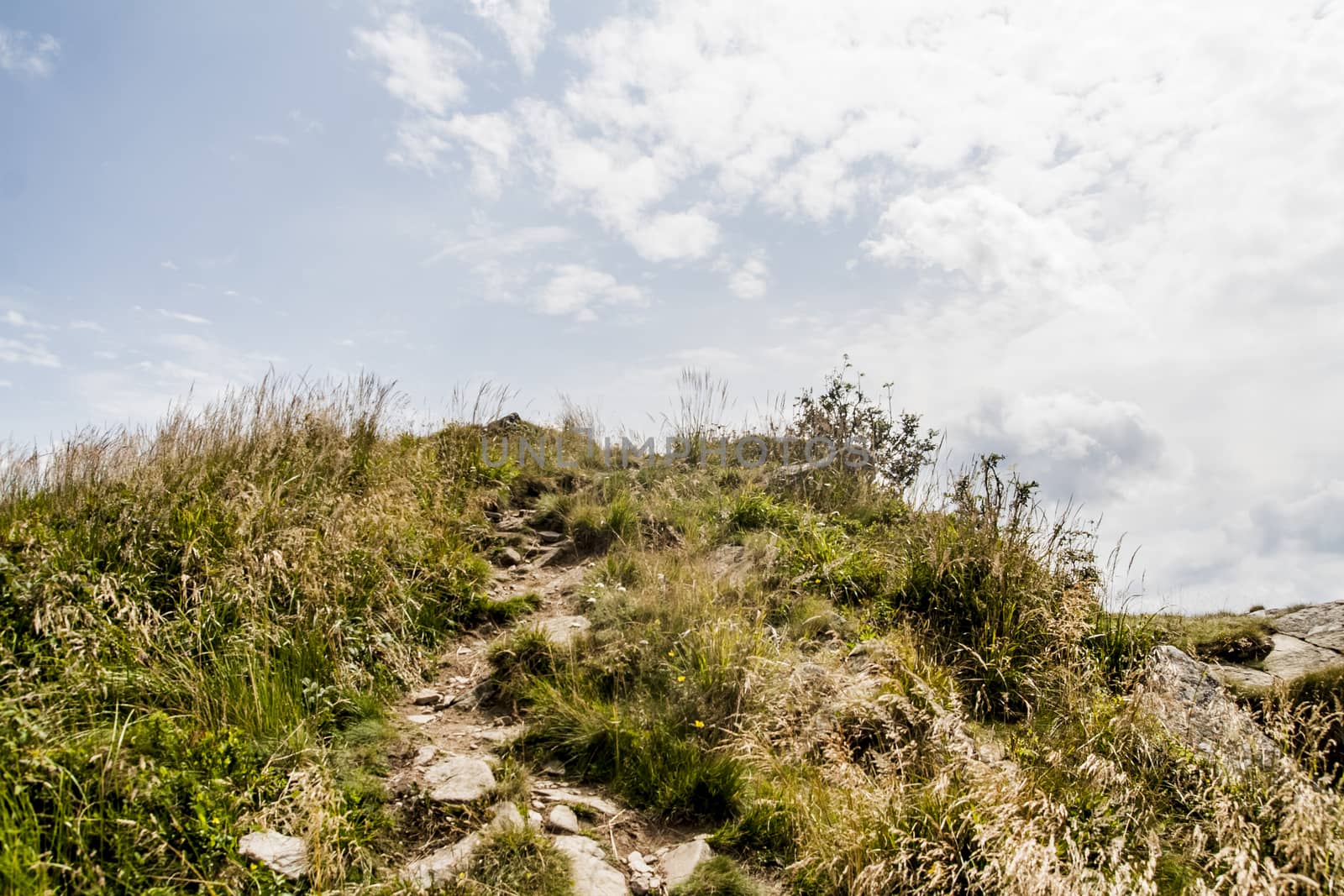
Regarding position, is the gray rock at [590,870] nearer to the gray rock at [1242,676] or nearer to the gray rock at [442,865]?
the gray rock at [442,865]

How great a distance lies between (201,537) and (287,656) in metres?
1.36

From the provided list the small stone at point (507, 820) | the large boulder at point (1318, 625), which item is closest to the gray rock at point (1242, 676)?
the large boulder at point (1318, 625)

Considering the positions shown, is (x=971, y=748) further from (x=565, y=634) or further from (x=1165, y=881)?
(x=565, y=634)

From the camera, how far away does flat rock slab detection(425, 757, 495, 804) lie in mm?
3961

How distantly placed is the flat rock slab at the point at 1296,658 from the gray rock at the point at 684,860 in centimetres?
439

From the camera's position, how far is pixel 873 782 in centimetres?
372

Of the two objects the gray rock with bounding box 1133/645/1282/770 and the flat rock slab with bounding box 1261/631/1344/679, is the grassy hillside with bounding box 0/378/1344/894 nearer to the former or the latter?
the gray rock with bounding box 1133/645/1282/770

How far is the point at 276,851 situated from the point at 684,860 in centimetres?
190

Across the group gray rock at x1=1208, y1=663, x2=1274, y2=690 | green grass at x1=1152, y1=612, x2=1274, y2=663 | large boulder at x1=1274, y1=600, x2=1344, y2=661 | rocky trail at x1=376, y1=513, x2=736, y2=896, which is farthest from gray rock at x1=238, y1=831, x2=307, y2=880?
large boulder at x1=1274, y1=600, x2=1344, y2=661

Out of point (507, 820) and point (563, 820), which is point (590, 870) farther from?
point (507, 820)

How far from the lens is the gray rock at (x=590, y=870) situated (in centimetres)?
345

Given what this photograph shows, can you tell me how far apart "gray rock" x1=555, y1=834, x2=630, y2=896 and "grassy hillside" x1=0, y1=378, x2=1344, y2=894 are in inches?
20.5

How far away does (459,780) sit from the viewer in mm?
4109

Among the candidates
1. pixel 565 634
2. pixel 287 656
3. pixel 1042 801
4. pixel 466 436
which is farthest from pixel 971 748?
pixel 466 436
